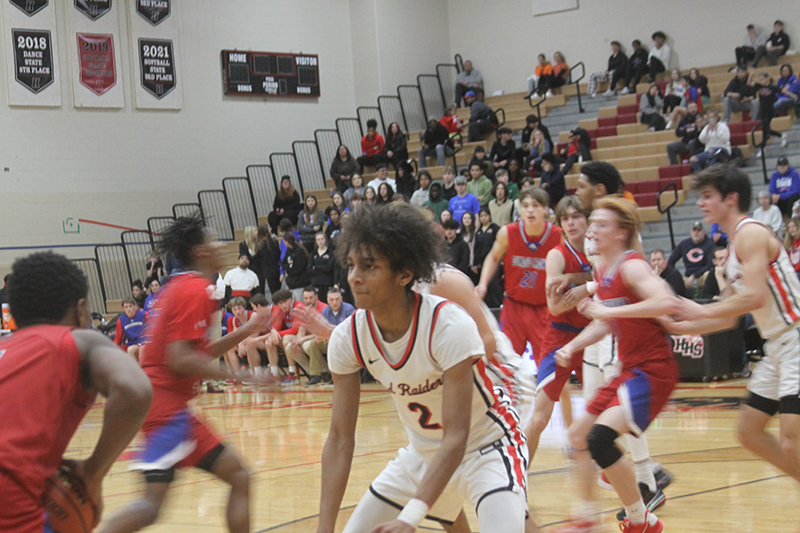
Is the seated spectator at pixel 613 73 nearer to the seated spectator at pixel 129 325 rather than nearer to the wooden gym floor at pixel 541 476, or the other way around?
the wooden gym floor at pixel 541 476

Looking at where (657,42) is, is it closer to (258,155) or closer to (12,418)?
(258,155)

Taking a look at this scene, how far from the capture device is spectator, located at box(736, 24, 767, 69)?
55.4 ft

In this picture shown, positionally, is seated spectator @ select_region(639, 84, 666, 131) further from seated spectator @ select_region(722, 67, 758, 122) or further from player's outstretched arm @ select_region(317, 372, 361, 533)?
player's outstretched arm @ select_region(317, 372, 361, 533)

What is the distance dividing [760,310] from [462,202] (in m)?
9.74

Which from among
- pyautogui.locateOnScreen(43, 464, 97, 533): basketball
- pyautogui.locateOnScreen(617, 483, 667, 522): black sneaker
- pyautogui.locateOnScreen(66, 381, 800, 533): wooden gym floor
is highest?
pyautogui.locateOnScreen(43, 464, 97, 533): basketball

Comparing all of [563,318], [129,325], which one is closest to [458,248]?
[129,325]

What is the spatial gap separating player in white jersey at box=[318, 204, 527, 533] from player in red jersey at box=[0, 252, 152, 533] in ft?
2.30

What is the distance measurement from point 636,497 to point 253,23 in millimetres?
17242

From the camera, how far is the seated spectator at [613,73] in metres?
18.4

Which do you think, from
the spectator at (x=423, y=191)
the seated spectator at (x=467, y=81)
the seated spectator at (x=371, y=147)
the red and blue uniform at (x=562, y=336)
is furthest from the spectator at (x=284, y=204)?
the red and blue uniform at (x=562, y=336)

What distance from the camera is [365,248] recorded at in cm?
274

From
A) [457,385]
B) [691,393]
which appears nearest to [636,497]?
[457,385]

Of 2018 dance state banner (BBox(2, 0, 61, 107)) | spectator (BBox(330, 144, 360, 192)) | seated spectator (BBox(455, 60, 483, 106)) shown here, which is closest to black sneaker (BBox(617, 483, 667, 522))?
spectator (BBox(330, 144, 360, 192))

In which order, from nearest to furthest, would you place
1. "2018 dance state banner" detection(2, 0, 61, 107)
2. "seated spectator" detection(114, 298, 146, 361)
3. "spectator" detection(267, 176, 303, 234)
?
"seated spectator" detection(114, 298, 146, 361)
"2018 dance state banner" detection(2, 0, 61, 107)
"spectator" detection(267, 176, 303, 234)
